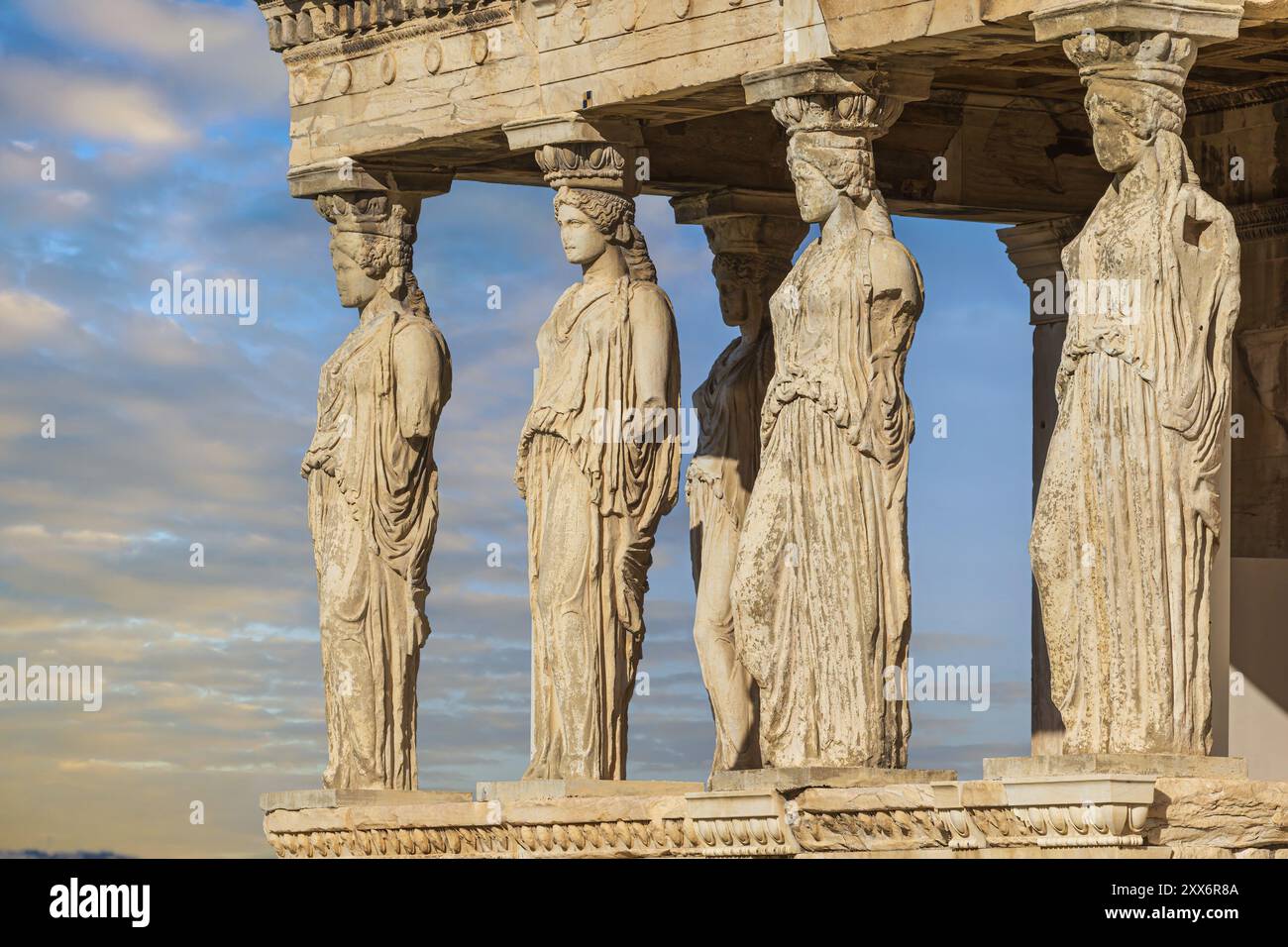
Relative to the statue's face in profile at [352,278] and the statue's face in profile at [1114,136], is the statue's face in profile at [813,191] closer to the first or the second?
the statue's face in profile at [1114,136]

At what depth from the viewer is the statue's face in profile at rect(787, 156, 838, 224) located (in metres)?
19.8

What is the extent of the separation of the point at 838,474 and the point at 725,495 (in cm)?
382

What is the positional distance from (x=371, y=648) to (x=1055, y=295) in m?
5.39

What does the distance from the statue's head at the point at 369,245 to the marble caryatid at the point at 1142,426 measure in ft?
20.3

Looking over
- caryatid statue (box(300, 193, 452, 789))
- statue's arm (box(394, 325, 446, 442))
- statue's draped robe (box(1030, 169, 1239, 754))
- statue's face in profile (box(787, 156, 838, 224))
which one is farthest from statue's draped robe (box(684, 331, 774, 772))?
statue's draped robe (box(1030, 169, 1239, 754))

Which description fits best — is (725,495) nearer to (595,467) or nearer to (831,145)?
(595,467)

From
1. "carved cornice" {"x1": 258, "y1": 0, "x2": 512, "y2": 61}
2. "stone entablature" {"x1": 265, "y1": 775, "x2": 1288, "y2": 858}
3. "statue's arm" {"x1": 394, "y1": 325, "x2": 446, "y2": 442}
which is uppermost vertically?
"carved cornice" {"x1": 258, "y1": 0, "x2": 512, "y2": 61}

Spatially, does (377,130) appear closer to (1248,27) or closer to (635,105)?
(635,105)

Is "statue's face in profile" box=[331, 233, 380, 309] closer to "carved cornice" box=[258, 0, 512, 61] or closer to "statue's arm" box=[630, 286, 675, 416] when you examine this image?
"carved cornice" box=[258, 0, 512, 61]

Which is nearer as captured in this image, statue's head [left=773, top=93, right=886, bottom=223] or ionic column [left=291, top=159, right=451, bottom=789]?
statue's head [left=773, top=93, right=886, bottom=223]

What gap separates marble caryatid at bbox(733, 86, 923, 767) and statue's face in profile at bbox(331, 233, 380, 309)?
165 inches

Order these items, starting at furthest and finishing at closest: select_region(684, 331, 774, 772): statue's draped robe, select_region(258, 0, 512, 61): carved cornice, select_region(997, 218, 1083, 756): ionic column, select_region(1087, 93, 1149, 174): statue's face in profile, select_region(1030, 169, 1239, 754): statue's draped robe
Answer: select_region(997, 218, 1083, 756): ionic column
select_region(684, 331, 774, 772): statue's draped robe
select_region(258, 0, 512, 61): carved cornice
select_region(1087, 93, 1149, 174): statue's face in profile
select_region(1030, 169, 1239, 754): statue's draped robe

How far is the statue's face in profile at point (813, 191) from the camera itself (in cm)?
1978

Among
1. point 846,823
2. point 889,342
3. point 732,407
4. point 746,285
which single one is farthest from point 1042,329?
point 846,823
